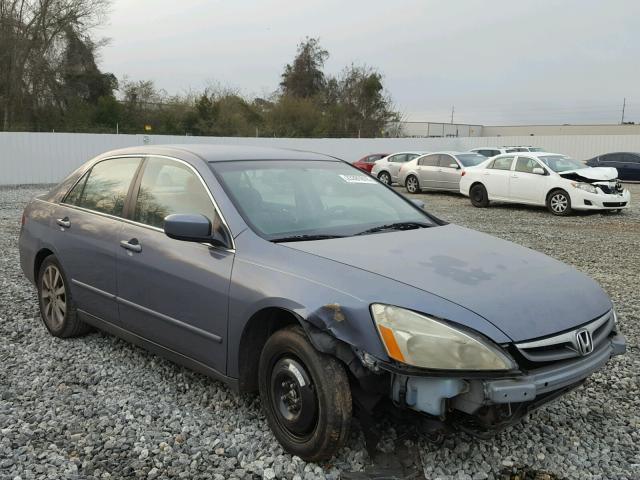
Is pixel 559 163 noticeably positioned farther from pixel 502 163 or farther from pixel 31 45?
pixel 31 45

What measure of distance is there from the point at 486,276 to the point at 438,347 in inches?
23.3

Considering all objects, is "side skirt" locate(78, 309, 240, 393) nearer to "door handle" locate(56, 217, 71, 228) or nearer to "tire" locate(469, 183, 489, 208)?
"door handle" locate(56, 217, 71, 228)

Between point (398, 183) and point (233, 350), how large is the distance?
18703 millimetres

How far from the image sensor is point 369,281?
2756 mm

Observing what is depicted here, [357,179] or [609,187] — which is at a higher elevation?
[357,179]

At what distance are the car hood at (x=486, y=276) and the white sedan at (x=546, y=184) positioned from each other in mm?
11542

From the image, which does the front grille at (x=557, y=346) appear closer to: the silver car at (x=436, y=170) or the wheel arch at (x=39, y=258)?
Answer: the wheel arch at (x=39, y=258)

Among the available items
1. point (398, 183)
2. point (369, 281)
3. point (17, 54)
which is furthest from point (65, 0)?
point (369, 281)

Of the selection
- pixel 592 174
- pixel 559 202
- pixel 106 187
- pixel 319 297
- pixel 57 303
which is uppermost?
pixel 592 174

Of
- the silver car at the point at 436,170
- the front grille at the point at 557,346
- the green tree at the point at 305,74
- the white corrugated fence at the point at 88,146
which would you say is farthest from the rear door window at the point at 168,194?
the green tree at the point at 305,74

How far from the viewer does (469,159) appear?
1961cm

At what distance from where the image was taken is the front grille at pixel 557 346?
8.46 feet

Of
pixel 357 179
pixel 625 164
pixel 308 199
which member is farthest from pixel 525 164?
pixel 308 199

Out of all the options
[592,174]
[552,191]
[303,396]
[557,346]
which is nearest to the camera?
[557,346]
